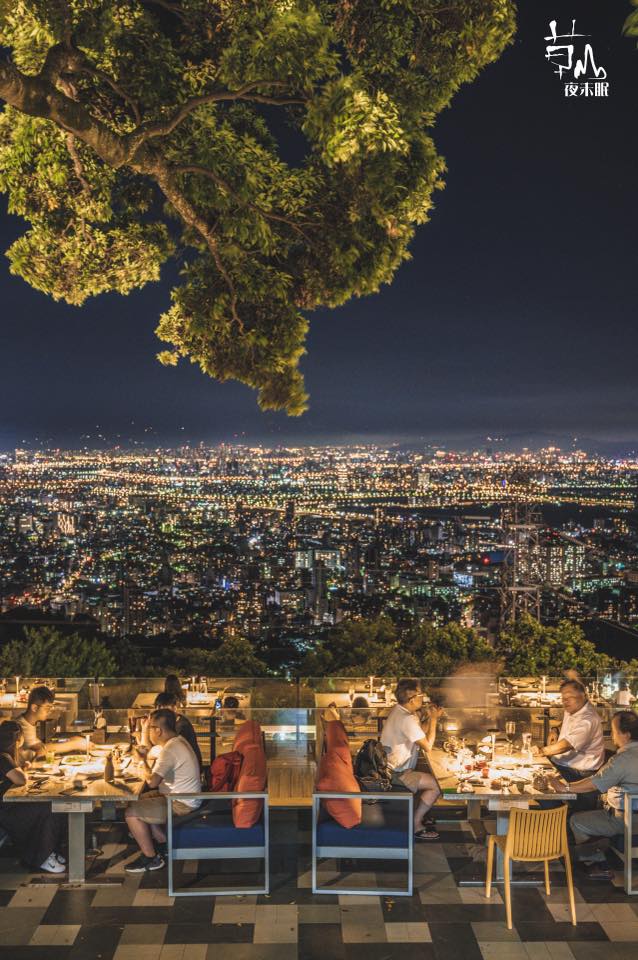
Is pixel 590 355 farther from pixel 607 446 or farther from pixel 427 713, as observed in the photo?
pixel 427 713

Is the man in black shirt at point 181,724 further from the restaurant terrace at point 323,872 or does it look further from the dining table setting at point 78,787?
the dining table setting at point 78,787

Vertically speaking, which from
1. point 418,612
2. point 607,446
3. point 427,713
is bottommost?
point 418,612

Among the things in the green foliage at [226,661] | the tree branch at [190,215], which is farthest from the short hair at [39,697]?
the green foliage at [226,661]

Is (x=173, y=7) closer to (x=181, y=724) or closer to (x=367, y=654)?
(x=181, y=724)

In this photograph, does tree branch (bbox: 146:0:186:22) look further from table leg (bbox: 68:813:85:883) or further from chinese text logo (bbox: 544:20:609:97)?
chinese text logo (bbox: 544:20:609:97)

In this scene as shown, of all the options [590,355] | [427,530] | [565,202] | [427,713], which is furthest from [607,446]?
[427,713]

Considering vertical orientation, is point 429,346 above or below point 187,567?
above

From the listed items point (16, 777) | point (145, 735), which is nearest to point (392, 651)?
point (145, 735)
